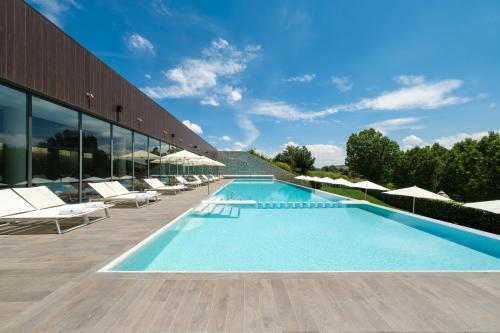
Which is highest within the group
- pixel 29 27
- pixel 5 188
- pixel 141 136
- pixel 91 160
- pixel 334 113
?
pixel 334 113

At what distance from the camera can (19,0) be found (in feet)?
18.4

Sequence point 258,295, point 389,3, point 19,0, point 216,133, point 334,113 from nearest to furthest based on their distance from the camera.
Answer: point 258,295, point 19,0, point 389,3, point 334,113, point 216,133

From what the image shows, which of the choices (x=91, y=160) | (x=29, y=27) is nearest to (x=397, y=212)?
(x=91, y=160)

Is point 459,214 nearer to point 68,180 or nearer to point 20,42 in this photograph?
point 68,180

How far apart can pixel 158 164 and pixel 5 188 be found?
365 inches

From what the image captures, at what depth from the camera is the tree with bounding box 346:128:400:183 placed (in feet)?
144

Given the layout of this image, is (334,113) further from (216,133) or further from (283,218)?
(283,218)

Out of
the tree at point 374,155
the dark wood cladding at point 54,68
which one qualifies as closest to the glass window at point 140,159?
the dark wood cladding at point 54,68

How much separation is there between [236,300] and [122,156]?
9925 millimetres

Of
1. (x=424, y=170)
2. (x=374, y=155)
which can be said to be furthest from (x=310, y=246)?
(x=374, y=155)

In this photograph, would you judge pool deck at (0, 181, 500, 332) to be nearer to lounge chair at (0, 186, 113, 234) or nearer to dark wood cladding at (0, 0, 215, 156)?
lounge chair at (0, 186, 113, 234)

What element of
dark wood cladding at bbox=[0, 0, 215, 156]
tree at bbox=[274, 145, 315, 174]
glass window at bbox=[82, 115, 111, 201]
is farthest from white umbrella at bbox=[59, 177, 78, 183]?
tree at bbox=[274, 145, 315, 174]

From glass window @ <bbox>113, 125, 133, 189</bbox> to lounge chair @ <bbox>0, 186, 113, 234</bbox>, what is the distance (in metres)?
4.23

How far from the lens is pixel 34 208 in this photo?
512cm
